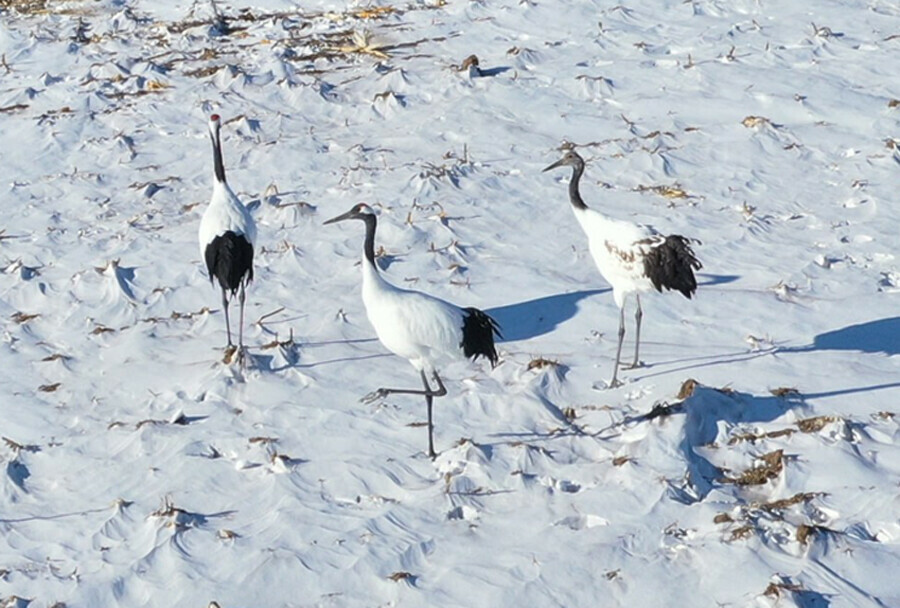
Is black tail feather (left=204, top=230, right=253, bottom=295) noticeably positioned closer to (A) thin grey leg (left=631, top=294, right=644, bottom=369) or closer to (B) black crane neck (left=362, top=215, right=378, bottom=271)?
(B) black crane neck (left=362, top=215, right=378, bottom=271)

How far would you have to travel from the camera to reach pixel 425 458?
9039 mm

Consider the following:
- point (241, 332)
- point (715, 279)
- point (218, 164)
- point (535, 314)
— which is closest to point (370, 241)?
point (241, 332)

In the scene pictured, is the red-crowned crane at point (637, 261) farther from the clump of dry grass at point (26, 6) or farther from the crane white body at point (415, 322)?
the clump of dry grass at point (26, 6)

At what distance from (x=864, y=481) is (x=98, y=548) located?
191 inches

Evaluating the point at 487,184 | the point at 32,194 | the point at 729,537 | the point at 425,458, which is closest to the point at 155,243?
the point at 32,194

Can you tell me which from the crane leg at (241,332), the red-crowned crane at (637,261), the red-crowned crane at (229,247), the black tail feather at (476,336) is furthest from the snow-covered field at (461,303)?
the black tail feather at (476,336)

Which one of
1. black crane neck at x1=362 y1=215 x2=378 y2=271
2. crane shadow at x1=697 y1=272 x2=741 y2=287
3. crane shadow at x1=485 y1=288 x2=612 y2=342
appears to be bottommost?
crane shadow at x1=485 y1=288 x2=612 y2=342

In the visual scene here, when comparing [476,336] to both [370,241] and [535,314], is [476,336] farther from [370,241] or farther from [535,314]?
[535,314]

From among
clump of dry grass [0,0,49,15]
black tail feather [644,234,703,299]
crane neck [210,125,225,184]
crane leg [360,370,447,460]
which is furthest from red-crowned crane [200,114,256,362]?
clump of dry grass [0,0,49,15]

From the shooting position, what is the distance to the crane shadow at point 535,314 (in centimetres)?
1090

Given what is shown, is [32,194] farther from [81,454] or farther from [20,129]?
[81,454]

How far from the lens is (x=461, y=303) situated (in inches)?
449

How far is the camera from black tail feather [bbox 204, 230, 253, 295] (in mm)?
10680

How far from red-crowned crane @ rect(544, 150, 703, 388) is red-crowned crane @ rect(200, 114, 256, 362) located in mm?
2870
